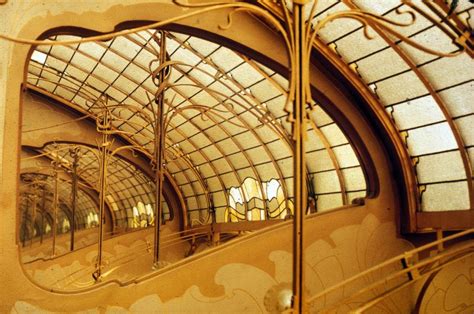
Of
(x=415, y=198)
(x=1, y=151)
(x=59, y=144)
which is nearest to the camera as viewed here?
(x=1, y=151)

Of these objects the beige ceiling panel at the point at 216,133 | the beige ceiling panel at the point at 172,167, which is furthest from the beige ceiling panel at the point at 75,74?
the beige ceiling panel at the point at 172,167

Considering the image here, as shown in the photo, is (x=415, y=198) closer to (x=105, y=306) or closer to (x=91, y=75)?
(x=105, y=306)

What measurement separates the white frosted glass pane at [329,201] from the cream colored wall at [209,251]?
3.27 m

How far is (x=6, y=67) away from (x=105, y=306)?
2.98 m

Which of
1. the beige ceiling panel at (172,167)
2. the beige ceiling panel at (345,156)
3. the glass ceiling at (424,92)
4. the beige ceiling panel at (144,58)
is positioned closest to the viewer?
the glass ceiling at (424,92)

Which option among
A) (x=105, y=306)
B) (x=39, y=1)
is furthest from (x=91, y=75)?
(x=105, y=306)

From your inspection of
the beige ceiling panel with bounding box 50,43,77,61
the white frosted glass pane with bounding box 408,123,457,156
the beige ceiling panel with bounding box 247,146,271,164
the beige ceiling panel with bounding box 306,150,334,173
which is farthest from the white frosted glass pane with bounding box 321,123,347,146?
the beige ceiling panel with bounding box 50,43,77,61

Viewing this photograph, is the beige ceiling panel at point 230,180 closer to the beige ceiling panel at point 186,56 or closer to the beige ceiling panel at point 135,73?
the beige ceiling panel at point 135,73

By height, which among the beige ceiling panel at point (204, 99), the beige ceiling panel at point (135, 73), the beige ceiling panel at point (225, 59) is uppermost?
the beige ceiling panel at point (135, 73)

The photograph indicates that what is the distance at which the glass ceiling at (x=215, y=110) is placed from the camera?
458 inches

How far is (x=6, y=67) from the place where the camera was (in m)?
5.80

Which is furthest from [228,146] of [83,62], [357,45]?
[357,45]

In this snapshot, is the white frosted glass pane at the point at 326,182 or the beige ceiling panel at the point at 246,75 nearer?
the beige ceiling panel at the point at 246,75

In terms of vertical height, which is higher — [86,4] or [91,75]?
[91,75]
